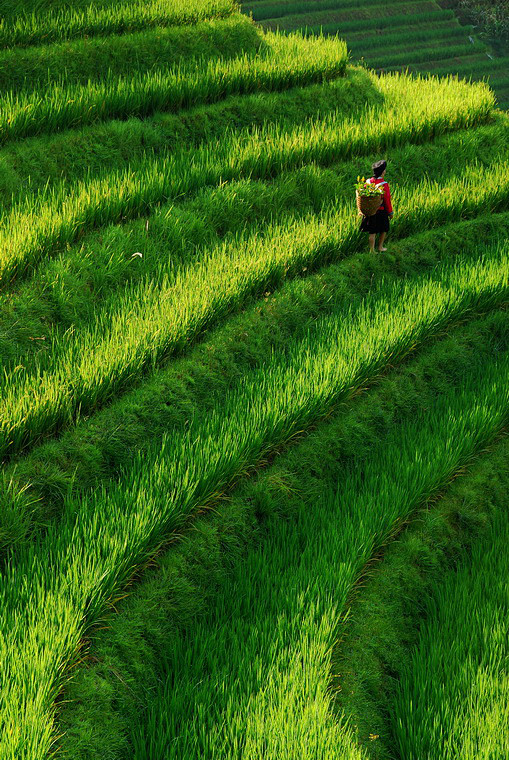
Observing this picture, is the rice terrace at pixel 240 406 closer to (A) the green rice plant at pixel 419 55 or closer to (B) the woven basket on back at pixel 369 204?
(B) the woven basket on back at pixel 369 204

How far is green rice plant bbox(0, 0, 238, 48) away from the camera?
20.6 ft

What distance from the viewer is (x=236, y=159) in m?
5.62

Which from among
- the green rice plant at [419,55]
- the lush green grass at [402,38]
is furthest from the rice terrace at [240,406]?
the lush green grass at [402,38]

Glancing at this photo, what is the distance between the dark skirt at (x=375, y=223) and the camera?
4793mm

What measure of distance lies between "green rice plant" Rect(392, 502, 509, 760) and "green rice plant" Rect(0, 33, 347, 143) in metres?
4.36

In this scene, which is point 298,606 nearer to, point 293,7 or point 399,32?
point 293,7

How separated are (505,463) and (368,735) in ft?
5.98

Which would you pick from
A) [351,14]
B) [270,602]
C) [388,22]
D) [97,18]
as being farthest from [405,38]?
[270,602]

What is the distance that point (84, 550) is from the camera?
2.97 m

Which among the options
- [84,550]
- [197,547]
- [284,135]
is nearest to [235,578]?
[197,547]

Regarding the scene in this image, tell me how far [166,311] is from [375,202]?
151cm

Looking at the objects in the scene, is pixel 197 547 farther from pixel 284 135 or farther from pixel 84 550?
pixel 284 135

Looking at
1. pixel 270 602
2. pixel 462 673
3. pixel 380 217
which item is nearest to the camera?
pixel 462 673

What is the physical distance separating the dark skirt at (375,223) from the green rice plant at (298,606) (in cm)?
125
